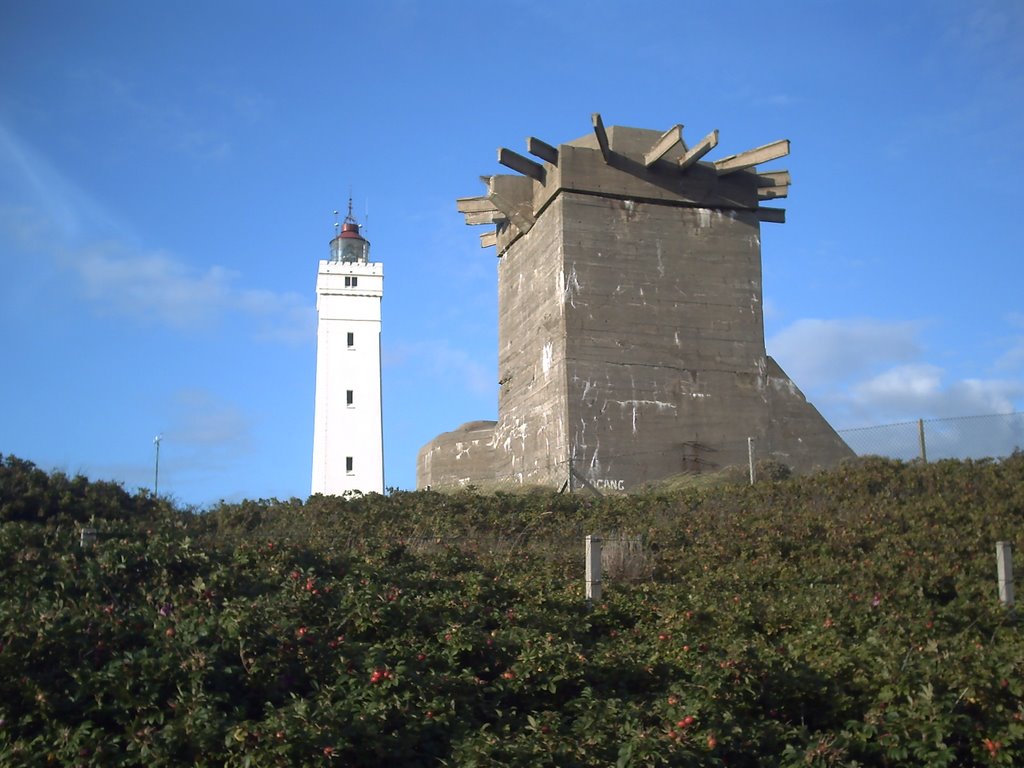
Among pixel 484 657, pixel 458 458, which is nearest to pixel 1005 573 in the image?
pixel 484 657

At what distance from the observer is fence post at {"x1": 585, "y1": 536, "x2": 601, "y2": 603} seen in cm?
1047

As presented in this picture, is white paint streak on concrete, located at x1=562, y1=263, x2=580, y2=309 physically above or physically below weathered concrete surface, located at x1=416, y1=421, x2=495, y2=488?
above

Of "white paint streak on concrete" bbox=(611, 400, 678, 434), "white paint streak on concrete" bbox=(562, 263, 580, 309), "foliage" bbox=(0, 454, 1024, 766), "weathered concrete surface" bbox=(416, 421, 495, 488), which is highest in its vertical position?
"white paint streak on concrete" bbox=(562, 263, 580, 309)

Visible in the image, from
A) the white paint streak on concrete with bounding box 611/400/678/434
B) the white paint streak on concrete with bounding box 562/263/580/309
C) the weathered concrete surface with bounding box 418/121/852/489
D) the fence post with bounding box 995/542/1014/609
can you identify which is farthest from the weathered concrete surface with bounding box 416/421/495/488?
the fence post with bounding box 995/542/1014/609

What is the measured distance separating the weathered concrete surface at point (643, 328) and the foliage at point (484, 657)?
974cm

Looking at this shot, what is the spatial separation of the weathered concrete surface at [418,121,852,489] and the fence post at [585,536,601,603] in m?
10.8

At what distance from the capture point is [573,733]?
719 cm

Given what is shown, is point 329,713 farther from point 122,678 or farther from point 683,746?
point 683,746

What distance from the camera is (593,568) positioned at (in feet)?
34.8

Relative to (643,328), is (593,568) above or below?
below

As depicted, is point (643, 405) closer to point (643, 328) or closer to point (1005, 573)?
point (643, 328)

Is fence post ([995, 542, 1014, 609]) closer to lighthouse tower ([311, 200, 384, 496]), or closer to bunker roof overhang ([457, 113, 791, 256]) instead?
bunker roof overhang ([457, 113, 791, 256])

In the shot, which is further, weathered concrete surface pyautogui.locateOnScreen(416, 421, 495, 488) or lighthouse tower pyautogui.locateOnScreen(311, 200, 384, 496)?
lighthouse tower pyautogui.locateOnScreen(311, 200, 384, 496)

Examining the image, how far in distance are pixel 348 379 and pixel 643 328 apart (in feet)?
66.7
